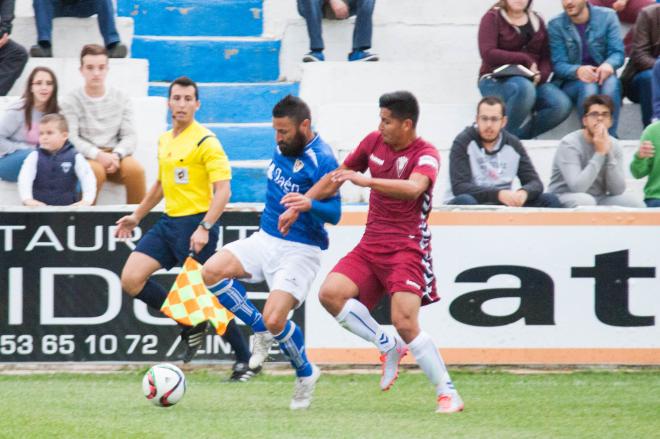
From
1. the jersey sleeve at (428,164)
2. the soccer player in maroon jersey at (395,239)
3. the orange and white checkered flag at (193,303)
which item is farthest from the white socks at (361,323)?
the orange and white checkered flag at (193,303)

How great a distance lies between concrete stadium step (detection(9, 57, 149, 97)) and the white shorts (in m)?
4.12

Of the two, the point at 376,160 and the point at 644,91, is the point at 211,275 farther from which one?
the point at 644,91

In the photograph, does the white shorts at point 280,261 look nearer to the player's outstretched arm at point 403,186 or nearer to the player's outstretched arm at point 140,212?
the player's outstretched arm at point 403,186

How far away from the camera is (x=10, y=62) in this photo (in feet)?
37.9

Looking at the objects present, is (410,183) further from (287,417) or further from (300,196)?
(287,417)

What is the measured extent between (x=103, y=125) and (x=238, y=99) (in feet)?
7.04

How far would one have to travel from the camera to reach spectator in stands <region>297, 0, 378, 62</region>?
12.3 m

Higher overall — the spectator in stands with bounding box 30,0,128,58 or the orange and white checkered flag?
the spectator in stands with bounding box 30,0,128,58

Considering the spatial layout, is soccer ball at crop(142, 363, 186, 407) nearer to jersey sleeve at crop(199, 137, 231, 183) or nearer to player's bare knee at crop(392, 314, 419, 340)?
player's bare knee at crop(392, 314, 419, 340)

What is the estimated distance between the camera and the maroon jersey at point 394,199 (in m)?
7.55

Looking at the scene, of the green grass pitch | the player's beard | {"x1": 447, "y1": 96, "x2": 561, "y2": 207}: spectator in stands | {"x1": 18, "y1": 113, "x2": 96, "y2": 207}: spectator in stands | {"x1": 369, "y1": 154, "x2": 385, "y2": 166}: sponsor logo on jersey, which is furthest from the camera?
{"x1": 447, "y1": 96, "x2": 561, "y2": 207}: spectator in stands

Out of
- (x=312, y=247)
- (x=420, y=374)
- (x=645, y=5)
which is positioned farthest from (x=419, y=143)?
(x=645, y=5)

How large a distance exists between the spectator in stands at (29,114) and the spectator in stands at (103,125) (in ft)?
0.68

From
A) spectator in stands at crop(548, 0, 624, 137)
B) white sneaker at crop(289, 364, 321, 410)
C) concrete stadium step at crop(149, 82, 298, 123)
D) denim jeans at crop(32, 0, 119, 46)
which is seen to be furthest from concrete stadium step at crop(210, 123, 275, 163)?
white sneaker at crop(289, 364, 321, 410)
